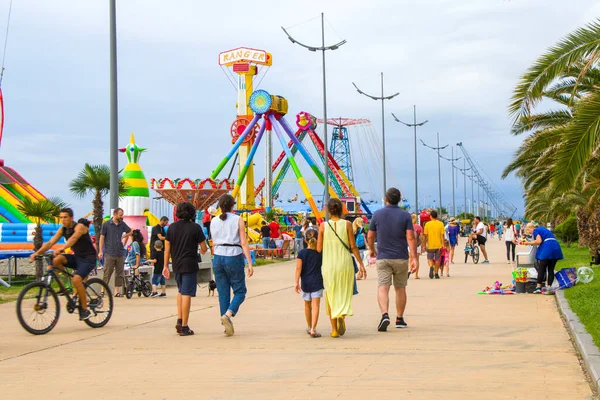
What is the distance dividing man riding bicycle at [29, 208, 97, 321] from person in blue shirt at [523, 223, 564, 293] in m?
8.50

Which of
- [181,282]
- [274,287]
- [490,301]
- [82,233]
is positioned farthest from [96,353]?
[274,287]

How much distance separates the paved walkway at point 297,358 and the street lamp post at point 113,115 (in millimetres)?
4142

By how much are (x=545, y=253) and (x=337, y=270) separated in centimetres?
671

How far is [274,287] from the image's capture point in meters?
19.6

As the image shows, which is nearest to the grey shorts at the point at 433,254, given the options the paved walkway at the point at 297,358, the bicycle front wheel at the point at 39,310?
the paved walkway at the point at 297,358

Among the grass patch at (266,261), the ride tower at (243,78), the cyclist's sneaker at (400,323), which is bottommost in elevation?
the grass patch at (266,261)

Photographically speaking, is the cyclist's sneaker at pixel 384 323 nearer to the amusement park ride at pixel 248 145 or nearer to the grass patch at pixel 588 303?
the grass patch at pixel 588 303

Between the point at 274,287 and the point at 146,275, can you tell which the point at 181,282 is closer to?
the point at 146,275

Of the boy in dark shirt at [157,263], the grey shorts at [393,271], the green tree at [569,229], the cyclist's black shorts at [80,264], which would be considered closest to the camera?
the grey shorts at [393,271]

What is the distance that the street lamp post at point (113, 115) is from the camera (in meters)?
17.5

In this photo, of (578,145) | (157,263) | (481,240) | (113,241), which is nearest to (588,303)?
(578,145)

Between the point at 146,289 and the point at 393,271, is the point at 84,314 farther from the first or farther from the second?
the point at 146,289

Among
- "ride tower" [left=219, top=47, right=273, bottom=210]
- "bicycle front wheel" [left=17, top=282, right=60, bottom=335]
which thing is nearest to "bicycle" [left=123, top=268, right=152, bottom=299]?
"bicycle front wheel" [left=17, top=282, right=60, bottom=335]

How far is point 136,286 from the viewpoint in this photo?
1733 cm
